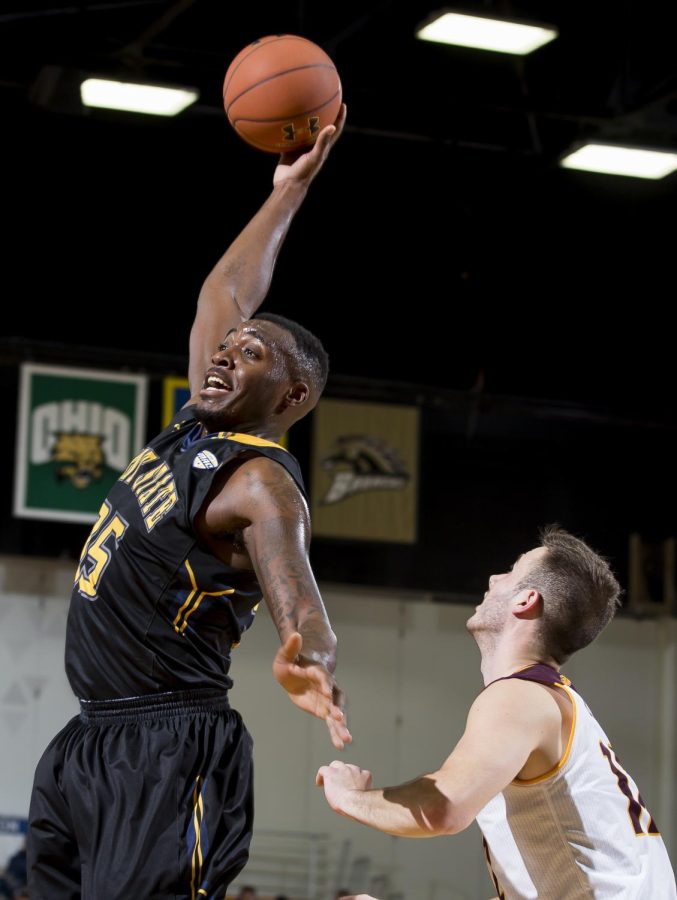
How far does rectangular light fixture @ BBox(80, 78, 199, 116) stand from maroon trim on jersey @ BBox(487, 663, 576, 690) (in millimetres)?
5836

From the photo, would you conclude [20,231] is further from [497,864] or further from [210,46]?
[497,864]

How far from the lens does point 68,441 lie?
955 centimetres

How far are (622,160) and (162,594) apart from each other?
6652 mm

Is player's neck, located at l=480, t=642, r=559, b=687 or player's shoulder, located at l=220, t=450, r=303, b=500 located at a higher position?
player's shoulder, located at l=220, t=450, r=303, b=500

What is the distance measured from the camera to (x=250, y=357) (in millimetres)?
3340

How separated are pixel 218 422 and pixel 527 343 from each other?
7.26 metres

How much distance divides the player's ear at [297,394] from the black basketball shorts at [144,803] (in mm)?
703

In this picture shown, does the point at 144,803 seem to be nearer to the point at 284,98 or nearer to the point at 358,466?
the point at 284,98

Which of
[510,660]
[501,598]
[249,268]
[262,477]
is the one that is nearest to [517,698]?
[510,660]

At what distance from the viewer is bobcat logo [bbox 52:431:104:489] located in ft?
31.3

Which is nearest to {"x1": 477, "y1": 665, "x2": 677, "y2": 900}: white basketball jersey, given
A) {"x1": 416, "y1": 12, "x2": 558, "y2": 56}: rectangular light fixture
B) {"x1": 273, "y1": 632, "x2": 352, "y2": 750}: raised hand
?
{"x1": 273, "y1": 632, "x2": 352, "y2": 750}: raised hand

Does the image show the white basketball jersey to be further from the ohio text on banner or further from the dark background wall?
the ohio text on banner

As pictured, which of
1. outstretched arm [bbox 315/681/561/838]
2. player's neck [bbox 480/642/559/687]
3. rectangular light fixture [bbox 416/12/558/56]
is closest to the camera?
outstretched arm [bbox 315/681/561/838]

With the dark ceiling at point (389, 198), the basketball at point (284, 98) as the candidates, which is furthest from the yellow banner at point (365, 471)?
the basketball at point (284, 98)
